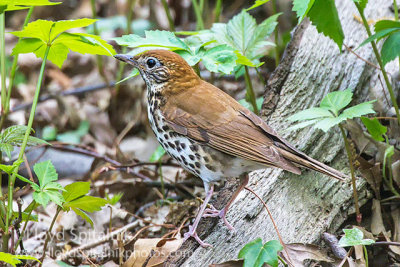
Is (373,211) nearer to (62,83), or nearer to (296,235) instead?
(296,235)

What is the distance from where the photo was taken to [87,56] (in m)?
8.13

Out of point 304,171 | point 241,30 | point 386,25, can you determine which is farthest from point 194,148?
point 386,25

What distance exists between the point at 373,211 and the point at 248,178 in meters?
0.94

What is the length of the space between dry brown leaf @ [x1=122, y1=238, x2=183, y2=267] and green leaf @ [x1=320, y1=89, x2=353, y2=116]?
1248 millimetres

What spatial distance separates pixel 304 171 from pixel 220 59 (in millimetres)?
978

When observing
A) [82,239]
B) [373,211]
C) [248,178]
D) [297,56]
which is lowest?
[82,239]

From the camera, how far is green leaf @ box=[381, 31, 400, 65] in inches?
130

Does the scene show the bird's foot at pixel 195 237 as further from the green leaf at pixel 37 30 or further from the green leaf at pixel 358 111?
the green leaf at pixel 37 30

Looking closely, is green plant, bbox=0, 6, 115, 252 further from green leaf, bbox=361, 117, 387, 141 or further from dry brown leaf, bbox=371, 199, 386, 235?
dry brown leaf, bbox=371, 199, 386, 235

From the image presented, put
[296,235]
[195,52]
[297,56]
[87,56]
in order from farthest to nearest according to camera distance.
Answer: [87,56] → [297,56] → [195,52] → [296,235]

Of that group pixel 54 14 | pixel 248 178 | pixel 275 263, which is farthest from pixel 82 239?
pixel 54 14

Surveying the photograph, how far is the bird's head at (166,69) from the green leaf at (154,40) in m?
0.12

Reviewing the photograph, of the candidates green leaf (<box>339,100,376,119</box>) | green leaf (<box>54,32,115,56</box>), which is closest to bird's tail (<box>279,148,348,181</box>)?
green leaf (<box>339,100,376,119</box>)

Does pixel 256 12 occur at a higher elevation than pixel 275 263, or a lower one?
higher
